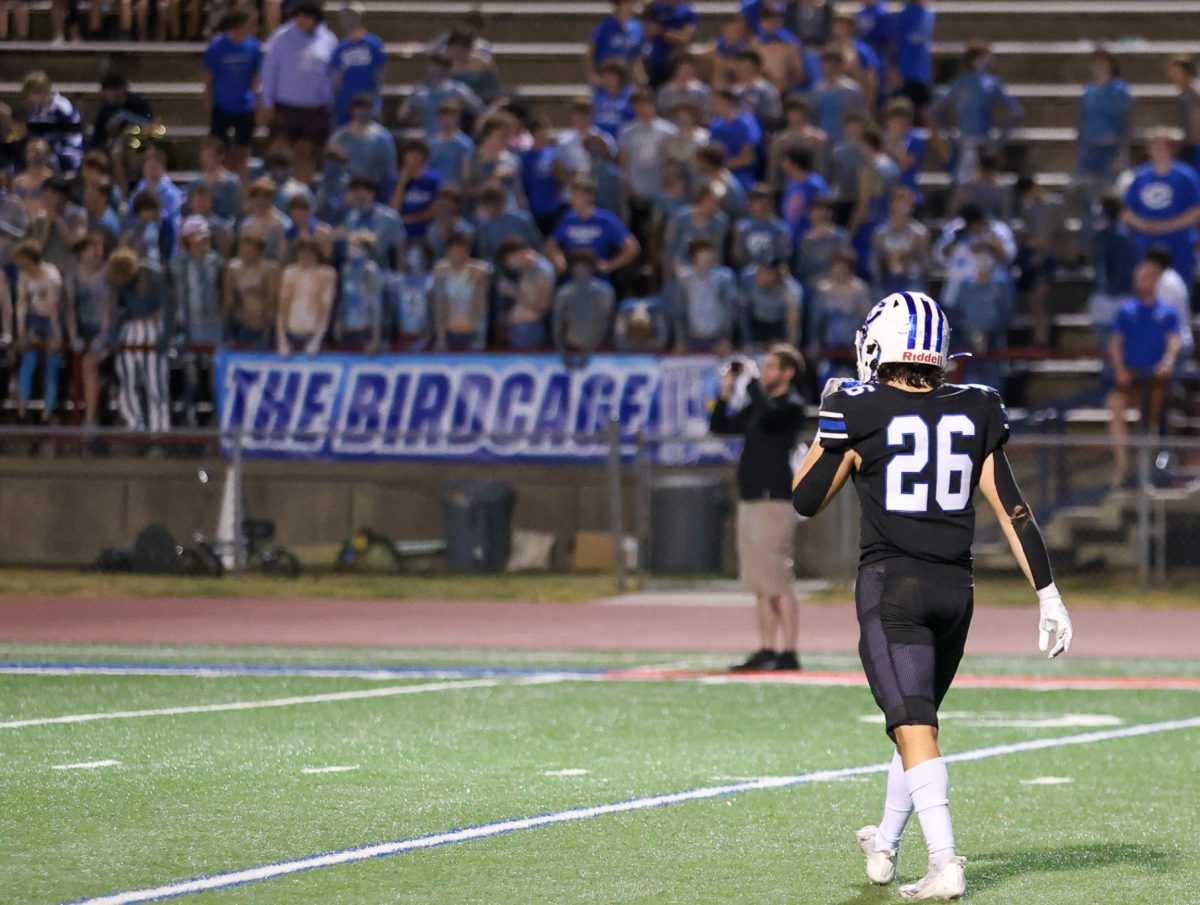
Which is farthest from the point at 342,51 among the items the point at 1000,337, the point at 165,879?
the point at 165,879

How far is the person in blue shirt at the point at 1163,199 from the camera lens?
20.7m

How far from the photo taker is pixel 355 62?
23.4 m

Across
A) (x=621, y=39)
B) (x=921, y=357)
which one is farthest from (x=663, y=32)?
(x=921, y=357)

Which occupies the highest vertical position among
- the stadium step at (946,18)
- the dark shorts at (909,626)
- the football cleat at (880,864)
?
the stadium step at (946,18)

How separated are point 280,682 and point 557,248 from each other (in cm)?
813

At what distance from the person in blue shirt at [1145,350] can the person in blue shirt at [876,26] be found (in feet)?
17.0

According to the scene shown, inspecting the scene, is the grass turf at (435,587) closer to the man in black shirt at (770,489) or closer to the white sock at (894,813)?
the man in black shirt at (770,489)

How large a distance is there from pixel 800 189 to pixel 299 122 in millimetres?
5527

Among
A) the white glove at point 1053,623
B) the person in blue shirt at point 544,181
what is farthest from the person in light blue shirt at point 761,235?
the white glove at point 1053,623

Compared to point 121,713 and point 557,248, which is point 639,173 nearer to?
point 557,248

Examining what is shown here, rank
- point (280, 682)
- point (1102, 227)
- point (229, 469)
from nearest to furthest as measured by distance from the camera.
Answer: point (280, 682) < point (229, 469) < point (1102, 227)

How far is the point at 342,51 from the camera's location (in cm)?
2344

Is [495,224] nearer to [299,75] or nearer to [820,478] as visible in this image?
[299,75]

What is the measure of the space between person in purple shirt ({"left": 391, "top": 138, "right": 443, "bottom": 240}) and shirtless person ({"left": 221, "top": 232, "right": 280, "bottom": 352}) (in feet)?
5.74
